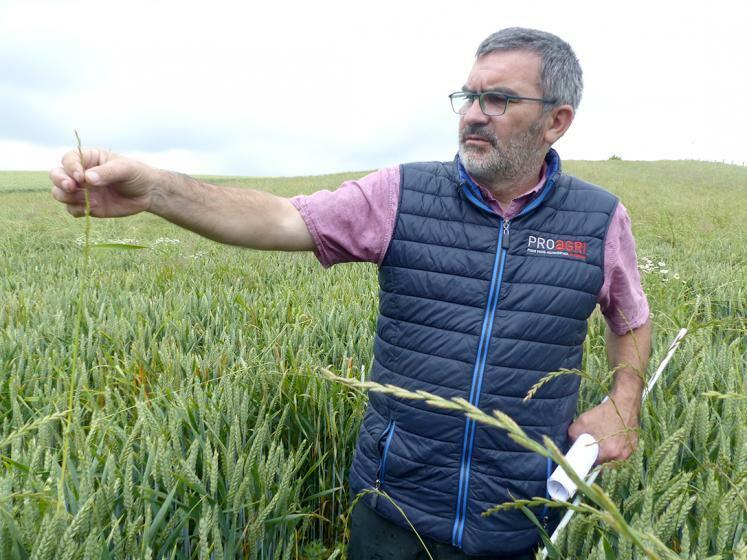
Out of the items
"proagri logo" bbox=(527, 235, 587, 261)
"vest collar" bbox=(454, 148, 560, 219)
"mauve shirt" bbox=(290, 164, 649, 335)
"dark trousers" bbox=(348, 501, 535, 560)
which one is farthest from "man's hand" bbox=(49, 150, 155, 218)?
"dark trousers" bbox=(348, 501, 535, 560)

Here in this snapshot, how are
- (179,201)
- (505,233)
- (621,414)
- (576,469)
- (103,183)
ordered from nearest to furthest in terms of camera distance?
(103,183) → (179,201) → (576,469) → (505,233) → (621,414)

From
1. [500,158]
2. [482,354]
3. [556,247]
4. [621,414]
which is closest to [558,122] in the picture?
[500,158]

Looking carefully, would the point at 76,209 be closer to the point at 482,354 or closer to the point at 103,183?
the point at 103,183

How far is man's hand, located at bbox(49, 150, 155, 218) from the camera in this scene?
1.27 meters

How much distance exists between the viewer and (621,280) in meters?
2.07

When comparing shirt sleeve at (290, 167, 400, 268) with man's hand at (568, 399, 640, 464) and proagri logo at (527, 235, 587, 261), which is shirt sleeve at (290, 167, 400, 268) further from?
man's hand at (568, 399, 640, 464)

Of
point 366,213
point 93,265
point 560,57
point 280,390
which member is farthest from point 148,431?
point 93,265

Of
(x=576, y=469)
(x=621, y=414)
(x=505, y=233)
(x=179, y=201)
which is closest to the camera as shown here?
(x=179, y=201)

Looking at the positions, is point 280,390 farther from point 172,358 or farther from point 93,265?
point 93,265

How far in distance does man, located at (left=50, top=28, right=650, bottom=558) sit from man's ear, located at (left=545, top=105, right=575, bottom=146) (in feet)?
0.04

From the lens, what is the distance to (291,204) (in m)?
1.88

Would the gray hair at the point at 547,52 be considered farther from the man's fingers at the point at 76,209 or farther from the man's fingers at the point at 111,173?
the man's fingers at the point at 76,209

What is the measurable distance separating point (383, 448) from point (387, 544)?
1.16 ft

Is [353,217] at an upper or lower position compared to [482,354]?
upper
